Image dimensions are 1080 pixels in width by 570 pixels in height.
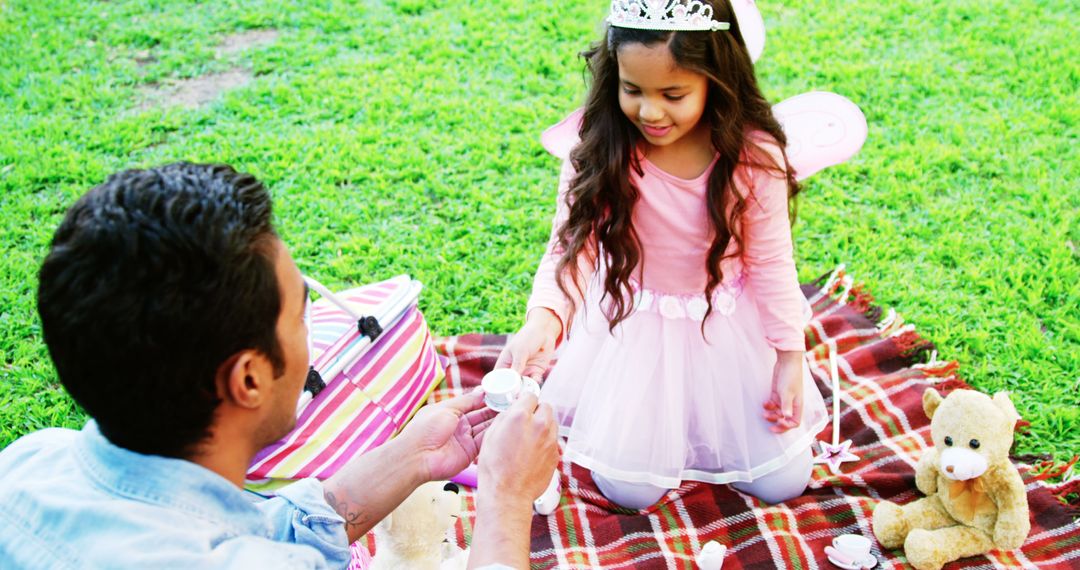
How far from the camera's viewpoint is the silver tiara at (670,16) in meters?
1.91

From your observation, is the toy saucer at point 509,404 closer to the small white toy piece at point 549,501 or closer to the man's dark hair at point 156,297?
the small white toy piece at point 549,501

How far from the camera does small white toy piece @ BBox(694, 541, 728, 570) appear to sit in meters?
2.38

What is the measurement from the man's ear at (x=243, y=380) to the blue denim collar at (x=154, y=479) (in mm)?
120

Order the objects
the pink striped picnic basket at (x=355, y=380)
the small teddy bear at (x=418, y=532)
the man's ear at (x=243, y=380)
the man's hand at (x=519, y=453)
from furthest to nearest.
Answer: the pink striped picnic basket at (x=355, y=380) → the small teddy bear at (x=418, y=532) → the man's hand at (x=519, y=453) → the man's ear at (x=243, y=380)

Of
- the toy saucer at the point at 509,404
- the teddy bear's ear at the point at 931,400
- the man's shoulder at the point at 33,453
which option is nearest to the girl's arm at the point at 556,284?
the toy saucer at the point at 509,404

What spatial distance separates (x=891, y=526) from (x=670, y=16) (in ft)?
4.87

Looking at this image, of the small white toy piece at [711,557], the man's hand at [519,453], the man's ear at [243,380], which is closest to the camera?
the man's ear at [243,380]

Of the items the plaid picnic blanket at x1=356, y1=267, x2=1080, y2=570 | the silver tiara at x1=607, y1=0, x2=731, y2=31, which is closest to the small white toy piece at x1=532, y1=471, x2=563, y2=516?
the plaid picnic blanket at x1=356, y1=267, x2=1080, y2=570

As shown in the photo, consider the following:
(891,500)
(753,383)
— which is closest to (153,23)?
(753,383)

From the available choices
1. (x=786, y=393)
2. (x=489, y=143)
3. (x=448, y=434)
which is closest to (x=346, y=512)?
(x=448, y=434)

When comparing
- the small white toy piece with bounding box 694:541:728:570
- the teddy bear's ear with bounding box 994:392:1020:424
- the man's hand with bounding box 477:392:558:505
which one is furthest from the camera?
the small white toy piece with bounding box 694:541:728:570

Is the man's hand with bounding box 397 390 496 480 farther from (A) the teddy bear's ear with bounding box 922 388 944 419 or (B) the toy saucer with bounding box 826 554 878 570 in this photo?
(A) the teddy bear's ear with bounding box 922 388 944 419

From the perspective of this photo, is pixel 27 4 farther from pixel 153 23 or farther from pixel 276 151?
pixel 276 151

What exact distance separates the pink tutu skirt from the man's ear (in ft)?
4.13
